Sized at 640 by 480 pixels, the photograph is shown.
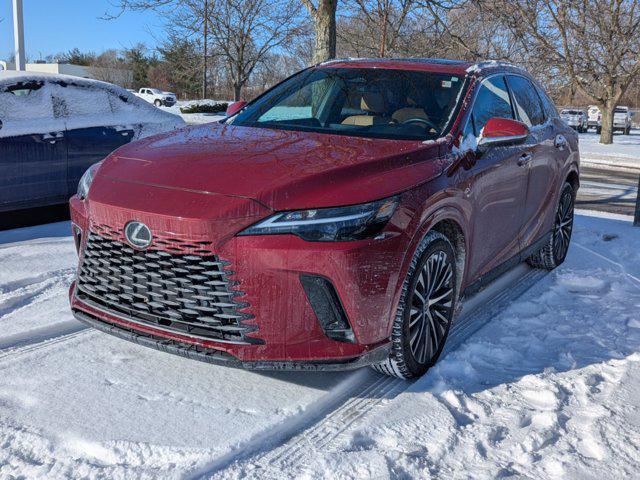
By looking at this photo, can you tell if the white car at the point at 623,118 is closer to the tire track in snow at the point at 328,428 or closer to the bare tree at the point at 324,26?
the bare tree at the point at 324,26

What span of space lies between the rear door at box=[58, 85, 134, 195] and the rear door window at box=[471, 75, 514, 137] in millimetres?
4289

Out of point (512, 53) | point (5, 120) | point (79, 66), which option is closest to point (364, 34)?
point (512, 53)

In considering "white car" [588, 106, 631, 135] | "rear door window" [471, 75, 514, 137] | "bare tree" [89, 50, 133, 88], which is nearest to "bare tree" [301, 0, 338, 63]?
"rear door window" [471, 75, 514, 137]

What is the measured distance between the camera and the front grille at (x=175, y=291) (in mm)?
3000

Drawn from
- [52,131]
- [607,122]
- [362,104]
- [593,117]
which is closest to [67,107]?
[52,131]

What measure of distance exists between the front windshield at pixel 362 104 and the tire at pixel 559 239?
2.13 metres

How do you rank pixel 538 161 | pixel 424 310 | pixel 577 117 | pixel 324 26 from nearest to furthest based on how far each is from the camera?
1. pixel 424 310
2. pixel 538 161
3. pixel 324 26
4. pixel 577 117

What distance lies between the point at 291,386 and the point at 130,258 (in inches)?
41.4

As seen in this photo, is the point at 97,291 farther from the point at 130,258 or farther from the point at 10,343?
the point at 10,343

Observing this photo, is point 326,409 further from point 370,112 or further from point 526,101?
point 526,101

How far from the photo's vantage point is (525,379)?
3676 millimetres

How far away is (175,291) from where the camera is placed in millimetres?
3057

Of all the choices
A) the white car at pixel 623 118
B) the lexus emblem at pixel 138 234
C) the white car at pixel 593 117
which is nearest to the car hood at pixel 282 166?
the lexus emblem at pixel 138 234

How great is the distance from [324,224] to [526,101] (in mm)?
2963
